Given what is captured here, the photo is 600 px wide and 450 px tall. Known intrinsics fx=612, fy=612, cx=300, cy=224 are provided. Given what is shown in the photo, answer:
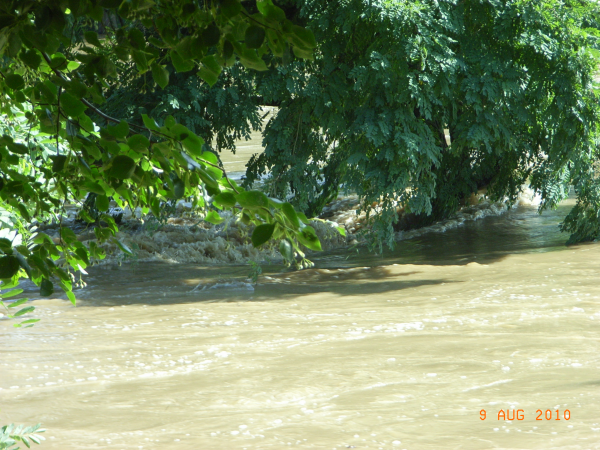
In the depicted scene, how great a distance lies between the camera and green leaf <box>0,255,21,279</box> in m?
1.35

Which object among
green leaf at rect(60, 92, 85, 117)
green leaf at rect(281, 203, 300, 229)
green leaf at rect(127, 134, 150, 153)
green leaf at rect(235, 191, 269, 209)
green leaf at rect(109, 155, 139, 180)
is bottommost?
green leaf at rect(281, 203, 300, 229)

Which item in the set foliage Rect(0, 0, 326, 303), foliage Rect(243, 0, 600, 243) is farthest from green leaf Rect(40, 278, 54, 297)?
foliage Rect(243, 0, 600, 243)

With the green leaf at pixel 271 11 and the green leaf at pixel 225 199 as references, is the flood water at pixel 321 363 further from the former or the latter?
the green leaf at pixel 271 11

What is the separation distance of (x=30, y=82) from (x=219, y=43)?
74cm

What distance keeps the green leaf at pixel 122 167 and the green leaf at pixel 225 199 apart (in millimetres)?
198

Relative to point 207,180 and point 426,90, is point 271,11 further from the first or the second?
point 426,90

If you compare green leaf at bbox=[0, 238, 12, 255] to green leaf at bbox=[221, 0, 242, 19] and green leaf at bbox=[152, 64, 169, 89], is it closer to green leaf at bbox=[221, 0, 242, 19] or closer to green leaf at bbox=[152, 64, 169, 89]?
green leaf at bbox=[152, 64, 169, 89]

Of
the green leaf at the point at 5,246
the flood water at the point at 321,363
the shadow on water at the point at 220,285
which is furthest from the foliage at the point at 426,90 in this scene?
the green leaf at the point at 5,246

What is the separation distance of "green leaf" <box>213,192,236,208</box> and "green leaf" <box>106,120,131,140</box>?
0.29 m

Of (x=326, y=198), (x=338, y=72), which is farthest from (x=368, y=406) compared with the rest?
(x=326, y=198)

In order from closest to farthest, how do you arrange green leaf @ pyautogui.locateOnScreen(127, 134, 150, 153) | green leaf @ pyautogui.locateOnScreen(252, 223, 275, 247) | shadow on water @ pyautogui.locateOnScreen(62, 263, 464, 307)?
green leaf @ pyautogui.locateOnScreen(252, 223, 275, 247), green leaf @ pyautogui.locateOnScreen(127, 134, 150, 153), shadow on water @ pyautogui.locateOnScreen(62, 263, 464, 307)

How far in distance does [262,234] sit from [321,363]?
11.4ft

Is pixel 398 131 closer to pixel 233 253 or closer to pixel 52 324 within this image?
pixel 233 253

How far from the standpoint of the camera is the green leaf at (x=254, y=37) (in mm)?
1305
